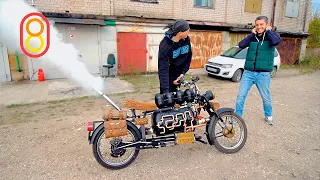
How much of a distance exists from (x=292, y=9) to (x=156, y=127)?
57.7 feet

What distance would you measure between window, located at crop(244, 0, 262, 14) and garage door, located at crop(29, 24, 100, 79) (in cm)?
983

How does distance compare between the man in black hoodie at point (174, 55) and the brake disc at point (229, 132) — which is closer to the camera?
A: the man in black hoodie at point (174, 55)

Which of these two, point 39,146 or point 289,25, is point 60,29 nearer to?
point 39,146

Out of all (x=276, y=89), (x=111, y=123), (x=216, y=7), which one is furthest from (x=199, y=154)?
(x=216, y=7)

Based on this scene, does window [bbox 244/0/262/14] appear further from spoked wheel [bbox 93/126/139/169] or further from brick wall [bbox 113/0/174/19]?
spoked wheel [bbox 93/126/139/169]

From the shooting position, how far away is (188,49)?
11.1 feet

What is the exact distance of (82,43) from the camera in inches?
367

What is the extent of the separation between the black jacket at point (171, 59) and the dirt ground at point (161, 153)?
112 cm

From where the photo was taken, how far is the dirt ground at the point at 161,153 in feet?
9.00

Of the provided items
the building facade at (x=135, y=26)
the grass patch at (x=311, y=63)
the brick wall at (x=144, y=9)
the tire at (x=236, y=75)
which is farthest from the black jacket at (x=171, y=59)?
the grass patch at (x=311, y=63)

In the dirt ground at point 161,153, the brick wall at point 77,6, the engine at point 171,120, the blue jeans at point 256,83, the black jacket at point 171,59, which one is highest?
the brick wall at point 77,6

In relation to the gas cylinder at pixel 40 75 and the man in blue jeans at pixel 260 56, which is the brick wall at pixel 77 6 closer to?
the gas cylinder at pixel 40 75

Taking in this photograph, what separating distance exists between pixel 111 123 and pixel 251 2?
47.0 ft

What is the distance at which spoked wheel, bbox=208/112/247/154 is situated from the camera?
10.2 feet
